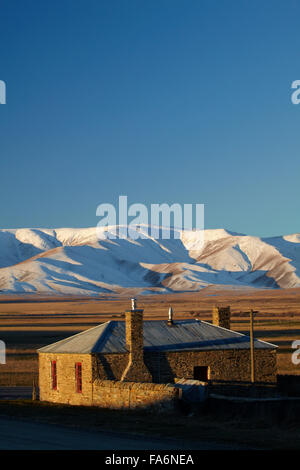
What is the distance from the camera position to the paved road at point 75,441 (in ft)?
62.8

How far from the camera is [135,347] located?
31.8 metres

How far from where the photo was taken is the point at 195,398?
2820cm

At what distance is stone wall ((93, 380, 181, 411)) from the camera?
2705 centimetres

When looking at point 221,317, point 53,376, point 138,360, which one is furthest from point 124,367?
point 221,317

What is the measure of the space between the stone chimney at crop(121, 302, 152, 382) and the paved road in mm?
8611

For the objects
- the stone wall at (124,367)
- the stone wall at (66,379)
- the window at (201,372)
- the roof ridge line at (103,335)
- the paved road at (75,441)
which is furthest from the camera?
the window at (201,372)

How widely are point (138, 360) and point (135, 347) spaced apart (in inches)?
23.1

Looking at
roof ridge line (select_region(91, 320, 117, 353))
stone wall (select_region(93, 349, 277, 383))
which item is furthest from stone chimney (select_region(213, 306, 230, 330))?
roof ridge line (select_region(91, 320, 117, 353))

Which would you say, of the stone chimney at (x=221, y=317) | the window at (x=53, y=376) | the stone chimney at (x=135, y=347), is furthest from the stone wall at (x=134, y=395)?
the stone chimney at (x=221, y=317)

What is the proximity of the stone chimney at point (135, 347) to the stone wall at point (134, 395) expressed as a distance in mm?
1764

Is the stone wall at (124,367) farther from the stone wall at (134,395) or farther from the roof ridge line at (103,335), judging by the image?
the roof ridge line at (103,335)
